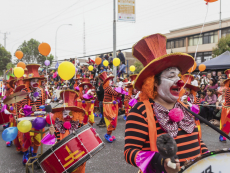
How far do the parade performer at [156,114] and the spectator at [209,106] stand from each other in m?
6.40

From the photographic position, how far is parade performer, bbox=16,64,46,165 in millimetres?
4355

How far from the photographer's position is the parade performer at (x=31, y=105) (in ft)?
14.3

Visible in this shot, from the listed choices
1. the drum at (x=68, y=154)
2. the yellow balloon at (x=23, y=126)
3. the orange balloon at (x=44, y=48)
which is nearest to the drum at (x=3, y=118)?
the orange balloon at (x=44, y=48)

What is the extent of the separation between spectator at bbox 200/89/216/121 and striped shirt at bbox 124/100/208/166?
6443 millimetres

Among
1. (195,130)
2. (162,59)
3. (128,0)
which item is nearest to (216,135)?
(195,130)

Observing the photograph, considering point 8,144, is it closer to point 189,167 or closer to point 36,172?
point 36,172

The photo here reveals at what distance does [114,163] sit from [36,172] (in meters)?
1.69

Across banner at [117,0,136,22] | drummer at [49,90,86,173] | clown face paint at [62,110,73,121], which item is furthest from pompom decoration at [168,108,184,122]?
banner at [117,0,136,22]

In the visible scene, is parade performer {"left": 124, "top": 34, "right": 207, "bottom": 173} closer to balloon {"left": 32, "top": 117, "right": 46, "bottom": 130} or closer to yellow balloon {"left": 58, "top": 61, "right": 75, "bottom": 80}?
yellow balloon {"left": 58, "top": 61, "right": 75, "bottom": 80}

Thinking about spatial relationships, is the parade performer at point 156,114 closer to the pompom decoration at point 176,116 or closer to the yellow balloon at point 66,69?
the pompom decoration at point 176,116

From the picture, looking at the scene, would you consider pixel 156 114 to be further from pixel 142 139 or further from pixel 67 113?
pixel 67 113

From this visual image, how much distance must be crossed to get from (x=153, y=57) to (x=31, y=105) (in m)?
4.05

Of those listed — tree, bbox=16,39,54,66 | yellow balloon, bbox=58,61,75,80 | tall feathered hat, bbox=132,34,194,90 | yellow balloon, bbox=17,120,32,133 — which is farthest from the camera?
tree, bbox=16,39,54,66

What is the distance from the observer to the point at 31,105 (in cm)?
490
